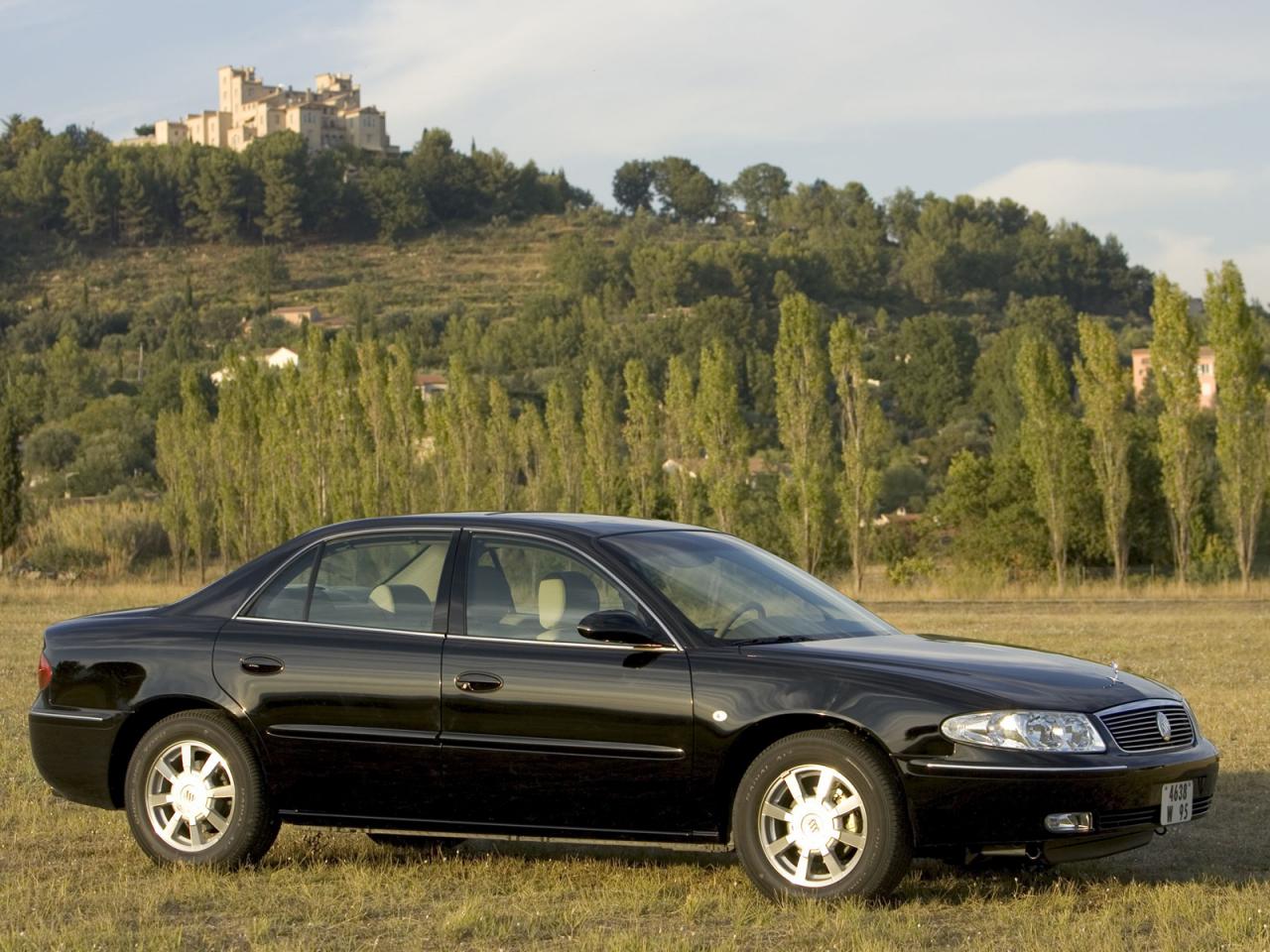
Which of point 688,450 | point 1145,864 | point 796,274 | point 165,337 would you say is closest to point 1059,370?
point 688,450

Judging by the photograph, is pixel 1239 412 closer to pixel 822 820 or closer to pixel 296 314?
pixel 822 820

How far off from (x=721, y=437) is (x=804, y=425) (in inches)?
169

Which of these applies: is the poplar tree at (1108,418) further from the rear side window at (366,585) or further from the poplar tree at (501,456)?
the rear side window at (366,585)

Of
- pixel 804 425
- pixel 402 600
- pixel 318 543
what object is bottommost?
pixel 402 600

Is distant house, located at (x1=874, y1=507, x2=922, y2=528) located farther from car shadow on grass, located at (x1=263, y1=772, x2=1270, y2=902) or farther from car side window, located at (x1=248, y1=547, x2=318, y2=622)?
car side window, located at (x1=248, y1=547, x2=318, y2=622)

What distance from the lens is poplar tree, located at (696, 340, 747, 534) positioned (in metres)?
51.8

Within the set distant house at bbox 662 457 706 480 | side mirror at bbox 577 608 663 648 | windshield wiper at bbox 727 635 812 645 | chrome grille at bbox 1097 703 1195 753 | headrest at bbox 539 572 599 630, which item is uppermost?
distant house at bbox 662 457 706 480

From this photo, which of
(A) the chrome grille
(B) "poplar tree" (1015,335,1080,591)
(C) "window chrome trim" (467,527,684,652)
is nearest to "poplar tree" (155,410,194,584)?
(B) "poplar tree" (1015,335,1080,591)

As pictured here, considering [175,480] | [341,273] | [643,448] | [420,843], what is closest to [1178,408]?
[643,448]

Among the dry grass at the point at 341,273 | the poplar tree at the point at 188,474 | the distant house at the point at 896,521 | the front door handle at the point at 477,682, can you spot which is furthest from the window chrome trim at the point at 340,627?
the dry grass at the point at 341,273

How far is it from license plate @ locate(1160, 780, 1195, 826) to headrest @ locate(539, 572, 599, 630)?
2387mm

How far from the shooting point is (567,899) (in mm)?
7316

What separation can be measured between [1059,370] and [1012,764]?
42114 mm

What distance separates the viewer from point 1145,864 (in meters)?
8.02
